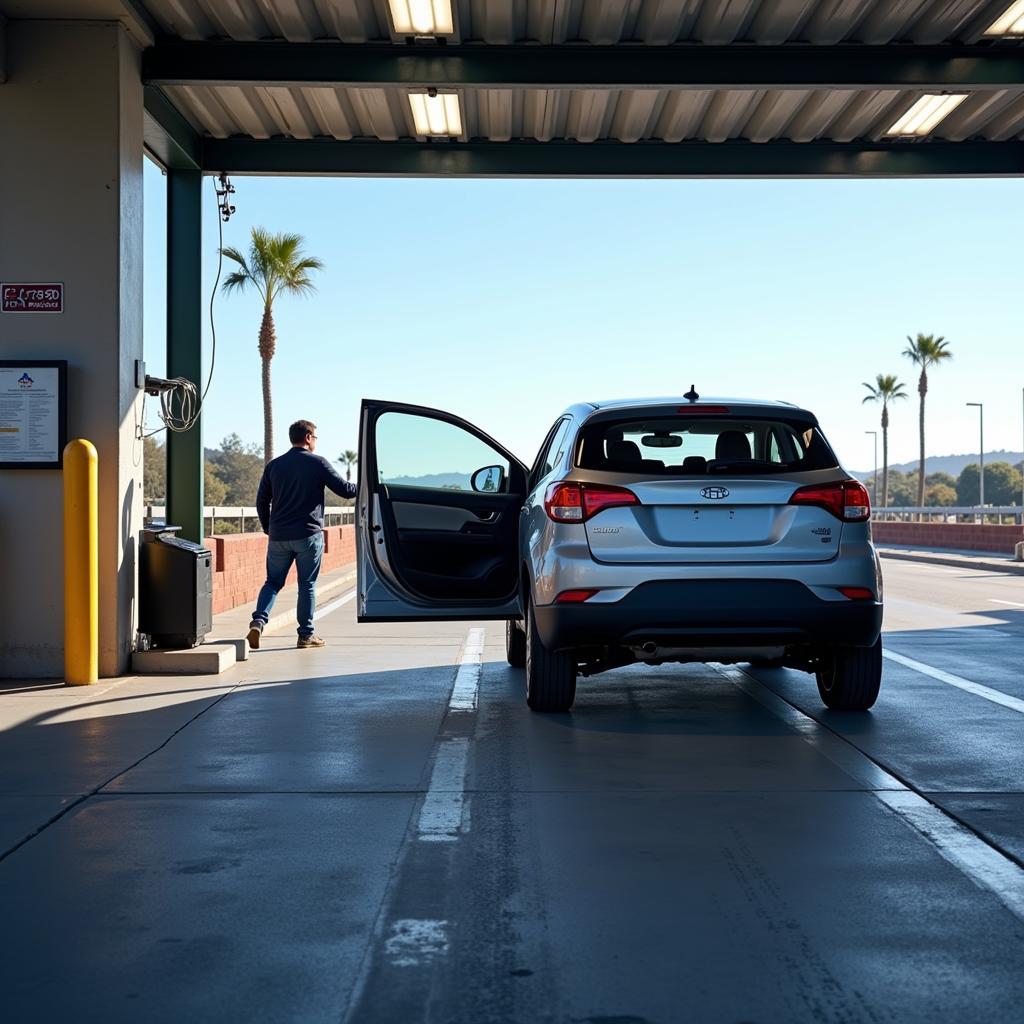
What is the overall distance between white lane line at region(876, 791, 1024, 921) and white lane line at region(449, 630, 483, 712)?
3.46 metres

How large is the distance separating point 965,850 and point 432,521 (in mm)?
5318

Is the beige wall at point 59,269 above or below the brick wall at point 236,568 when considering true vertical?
above

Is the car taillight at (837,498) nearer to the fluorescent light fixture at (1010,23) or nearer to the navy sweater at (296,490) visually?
the fluorescent light fixture at (1010,23)

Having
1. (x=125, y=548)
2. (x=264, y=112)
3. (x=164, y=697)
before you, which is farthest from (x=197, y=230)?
(x=164, y=697)

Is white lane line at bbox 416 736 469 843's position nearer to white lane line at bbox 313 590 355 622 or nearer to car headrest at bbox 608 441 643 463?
car headrest at bbox 608 441 643 463

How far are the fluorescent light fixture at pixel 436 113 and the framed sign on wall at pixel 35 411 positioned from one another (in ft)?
12.4

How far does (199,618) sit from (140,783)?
4.58 m

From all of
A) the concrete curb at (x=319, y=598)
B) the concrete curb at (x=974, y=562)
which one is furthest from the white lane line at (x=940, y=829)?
the concrete curb at (x=974, y=562)

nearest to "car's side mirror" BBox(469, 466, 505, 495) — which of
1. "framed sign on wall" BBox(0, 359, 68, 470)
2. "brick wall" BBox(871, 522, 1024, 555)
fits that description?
"framed sign on wall" BBox(0, 359, 68, 470)

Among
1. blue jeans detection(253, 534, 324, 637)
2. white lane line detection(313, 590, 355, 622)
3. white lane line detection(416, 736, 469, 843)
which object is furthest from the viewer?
white lane line detection(313, 590, 355, 622)

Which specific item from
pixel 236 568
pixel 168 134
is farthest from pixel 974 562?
pixel 168 134

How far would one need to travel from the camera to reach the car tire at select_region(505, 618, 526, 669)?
1089 cm

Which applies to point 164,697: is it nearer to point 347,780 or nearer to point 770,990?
point 347,780

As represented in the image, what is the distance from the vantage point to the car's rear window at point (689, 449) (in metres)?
7.73
